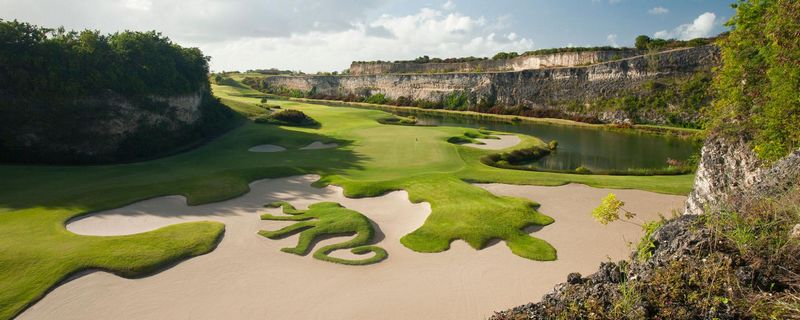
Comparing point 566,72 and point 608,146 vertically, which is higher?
point 566,72

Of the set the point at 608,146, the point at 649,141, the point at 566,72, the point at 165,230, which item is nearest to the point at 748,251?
the point at 165,230

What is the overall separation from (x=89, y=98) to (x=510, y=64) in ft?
234

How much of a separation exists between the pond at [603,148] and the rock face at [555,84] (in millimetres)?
10640

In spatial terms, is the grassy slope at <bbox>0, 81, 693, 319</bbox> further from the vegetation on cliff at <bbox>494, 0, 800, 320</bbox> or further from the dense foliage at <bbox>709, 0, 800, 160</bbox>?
the vegetation on cliff at <bbox>494, 0, 800, 320</bbox>

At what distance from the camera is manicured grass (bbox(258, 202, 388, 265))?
14.9 metres

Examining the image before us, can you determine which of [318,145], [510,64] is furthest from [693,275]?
[510,64]

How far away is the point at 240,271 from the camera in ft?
44.5

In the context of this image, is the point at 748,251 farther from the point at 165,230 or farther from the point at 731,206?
the point at 165,230

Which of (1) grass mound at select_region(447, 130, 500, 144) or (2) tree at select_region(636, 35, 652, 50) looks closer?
(1) grass mound at select_region(447, 130, 500, 144)

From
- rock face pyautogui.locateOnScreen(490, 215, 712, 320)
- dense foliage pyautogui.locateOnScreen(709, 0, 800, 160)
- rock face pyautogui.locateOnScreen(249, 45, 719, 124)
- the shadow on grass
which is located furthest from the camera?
rock face pyautogui.locateOnScreen(249, 45, 719, 124)

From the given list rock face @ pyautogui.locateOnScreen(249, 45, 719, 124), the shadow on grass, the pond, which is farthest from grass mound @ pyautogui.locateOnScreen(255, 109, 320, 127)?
rock face @ pyautogui.locateOnScreen(249, 45, 719, 124)

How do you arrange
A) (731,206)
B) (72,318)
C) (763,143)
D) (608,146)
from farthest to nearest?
(608,146)
(763,143)
(72,318)
(731,206)

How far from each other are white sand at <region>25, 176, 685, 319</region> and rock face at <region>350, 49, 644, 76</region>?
6077cm

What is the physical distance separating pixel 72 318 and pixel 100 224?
7.53 m
